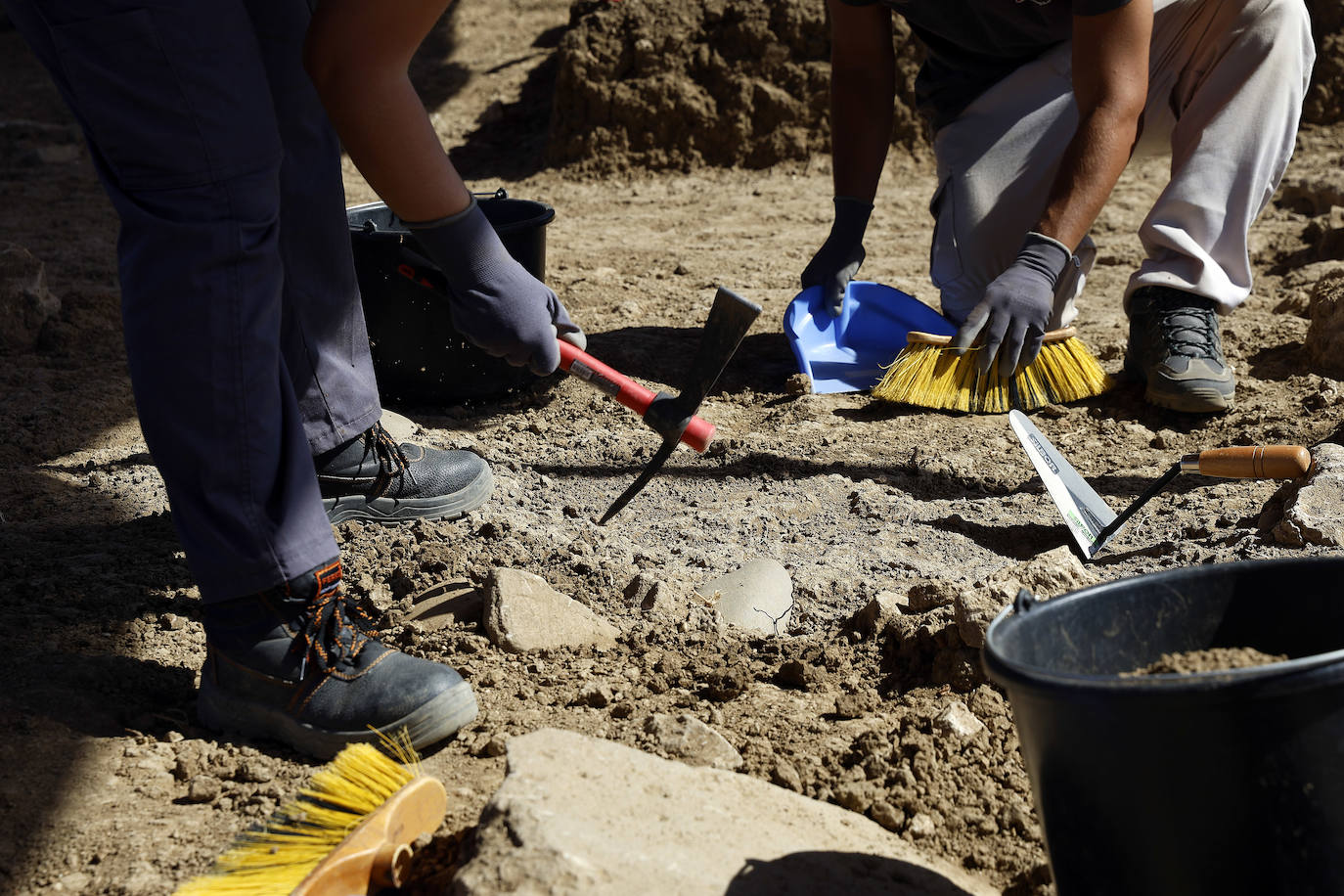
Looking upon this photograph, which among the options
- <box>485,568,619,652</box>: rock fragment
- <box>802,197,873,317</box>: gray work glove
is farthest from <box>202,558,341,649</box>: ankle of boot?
<box>802,197,873,317</box>: gray work glove

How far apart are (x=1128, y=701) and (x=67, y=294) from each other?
3.63 metres

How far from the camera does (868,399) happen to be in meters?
3.04

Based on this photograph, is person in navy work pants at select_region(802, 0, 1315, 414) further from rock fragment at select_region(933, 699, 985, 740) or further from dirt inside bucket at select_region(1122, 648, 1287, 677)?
dirt inside bucket at select_region(1122, 648, 1287, 677)

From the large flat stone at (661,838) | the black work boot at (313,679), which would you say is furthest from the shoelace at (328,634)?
the large flat stone at (661,838)

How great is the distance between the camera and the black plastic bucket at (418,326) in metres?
2.75

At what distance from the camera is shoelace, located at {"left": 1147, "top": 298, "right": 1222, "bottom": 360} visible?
278cm

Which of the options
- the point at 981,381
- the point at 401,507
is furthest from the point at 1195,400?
the point at 401,507

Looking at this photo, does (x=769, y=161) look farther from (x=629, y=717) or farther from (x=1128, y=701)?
(x=1128, y=701)

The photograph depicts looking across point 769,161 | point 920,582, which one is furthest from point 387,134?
point 769,161

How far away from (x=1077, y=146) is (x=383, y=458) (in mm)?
1762

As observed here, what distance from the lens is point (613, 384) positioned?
76.7 inches

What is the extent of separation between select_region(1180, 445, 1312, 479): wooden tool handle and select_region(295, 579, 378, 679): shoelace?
1471 mm

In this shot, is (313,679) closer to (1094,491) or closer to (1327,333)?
(1094,491)

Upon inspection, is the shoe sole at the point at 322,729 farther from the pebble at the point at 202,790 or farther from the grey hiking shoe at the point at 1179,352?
the grey hiking shoe at the point at 1179,352
